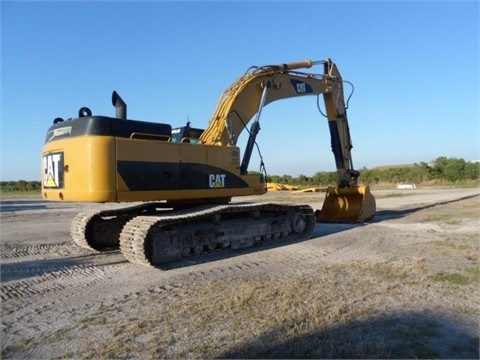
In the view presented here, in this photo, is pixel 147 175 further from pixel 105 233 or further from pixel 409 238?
pixel 409 238

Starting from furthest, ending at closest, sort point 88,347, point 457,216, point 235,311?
1. point 457,216
2. point 235,311
3. point 88,347

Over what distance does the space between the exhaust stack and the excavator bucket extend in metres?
7.07

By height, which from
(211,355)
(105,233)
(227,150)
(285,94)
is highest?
(285,94)

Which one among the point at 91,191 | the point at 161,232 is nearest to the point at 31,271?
the point at 91,191

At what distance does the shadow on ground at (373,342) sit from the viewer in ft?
12.4

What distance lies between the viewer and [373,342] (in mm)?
4004

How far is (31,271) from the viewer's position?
7.18m

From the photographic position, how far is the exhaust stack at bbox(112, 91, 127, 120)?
7.97m

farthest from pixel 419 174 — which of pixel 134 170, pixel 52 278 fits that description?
pixel 52 278

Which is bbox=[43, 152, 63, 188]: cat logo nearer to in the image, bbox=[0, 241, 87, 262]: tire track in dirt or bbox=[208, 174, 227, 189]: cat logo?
bbox=[0, 241, 87, 262]: tire track in dirt

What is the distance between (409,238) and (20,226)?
1098 centimetres

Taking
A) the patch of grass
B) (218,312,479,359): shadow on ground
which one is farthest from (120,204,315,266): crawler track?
the patch of grass

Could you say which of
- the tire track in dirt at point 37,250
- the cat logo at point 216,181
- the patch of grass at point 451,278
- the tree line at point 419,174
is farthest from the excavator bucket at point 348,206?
the tree line at point 419,174

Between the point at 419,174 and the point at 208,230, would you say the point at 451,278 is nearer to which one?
the point at 208,230
